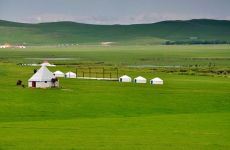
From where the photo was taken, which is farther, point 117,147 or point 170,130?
point 170,130

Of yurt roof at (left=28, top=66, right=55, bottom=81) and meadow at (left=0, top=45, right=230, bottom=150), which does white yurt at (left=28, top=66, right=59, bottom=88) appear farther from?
meadow at (left=0, top=45, right=230, bottom=150)

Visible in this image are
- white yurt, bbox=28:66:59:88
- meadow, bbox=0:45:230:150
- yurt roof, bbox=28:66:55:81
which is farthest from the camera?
yurt roof, bbox=28:66:55:81

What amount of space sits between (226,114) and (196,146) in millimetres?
20737

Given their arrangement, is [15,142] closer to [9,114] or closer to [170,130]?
[170,130]

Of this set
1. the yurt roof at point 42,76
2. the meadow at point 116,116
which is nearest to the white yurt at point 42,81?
the yurt roof at point 42,76

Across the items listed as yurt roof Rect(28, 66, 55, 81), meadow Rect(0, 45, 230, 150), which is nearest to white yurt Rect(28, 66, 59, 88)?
yurt roof Rect(28, 66, 55, 81)

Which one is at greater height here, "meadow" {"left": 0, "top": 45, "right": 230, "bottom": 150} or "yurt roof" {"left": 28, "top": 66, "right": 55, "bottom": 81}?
"yurt roof" {"left": 28, "top": 66, "right": 55, "bottom": 81}

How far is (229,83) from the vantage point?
88.9 meters

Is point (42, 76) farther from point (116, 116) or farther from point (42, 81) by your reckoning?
point (116, 116)

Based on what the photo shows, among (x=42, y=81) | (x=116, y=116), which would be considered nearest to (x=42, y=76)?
(x=42, y=81)

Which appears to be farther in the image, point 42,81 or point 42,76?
point 42,76

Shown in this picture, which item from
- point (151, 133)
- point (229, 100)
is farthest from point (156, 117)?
point (229, 100)

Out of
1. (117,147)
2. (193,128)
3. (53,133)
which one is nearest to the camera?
(117,147)

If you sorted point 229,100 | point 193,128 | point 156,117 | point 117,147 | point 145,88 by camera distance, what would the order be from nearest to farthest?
point 117,147 < point 193,128 < point 156,117 < point 229,100 < point 145,88
